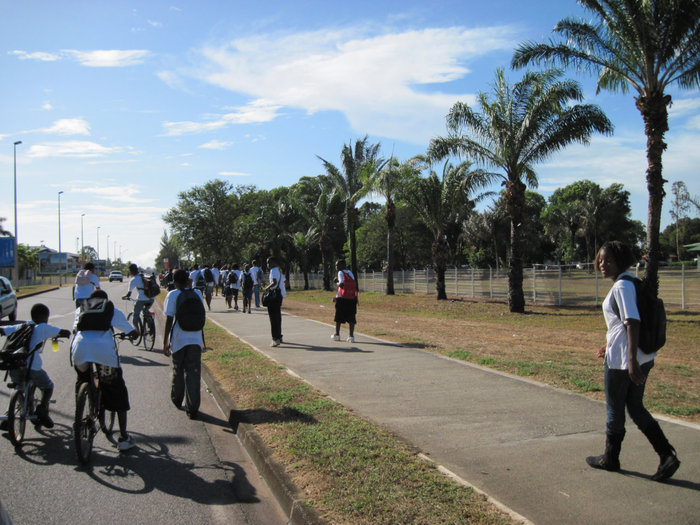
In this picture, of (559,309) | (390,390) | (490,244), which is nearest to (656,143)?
(559,309)

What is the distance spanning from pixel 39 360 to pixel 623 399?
213 inches

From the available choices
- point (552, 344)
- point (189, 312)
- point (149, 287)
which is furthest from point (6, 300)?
point (552, 344)

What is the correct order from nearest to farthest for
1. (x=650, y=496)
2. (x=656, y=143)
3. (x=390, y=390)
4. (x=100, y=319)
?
(x=650, y=496)
(x=100, y=319)
(x=390, y=390)
(x=656, y=143)

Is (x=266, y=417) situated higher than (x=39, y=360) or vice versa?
(x=39, y=360)

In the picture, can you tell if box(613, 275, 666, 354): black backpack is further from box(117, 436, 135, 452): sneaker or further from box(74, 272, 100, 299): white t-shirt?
box(74, 272, 100, 299): white t-shirt

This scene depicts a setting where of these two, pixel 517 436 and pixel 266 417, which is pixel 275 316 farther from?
pixel 517 436

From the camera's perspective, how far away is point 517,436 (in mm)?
5020

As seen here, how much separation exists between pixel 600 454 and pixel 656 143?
568 inches

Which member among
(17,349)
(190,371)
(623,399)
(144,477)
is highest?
(17,349)

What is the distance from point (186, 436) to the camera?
5.85 metres

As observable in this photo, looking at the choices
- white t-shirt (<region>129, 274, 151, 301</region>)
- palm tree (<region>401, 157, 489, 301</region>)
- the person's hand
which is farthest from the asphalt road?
palm tree (<region>401, 157, 489, 301</region>)

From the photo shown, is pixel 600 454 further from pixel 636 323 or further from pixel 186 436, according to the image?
pixel 186 436

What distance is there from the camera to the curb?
3.73 metres

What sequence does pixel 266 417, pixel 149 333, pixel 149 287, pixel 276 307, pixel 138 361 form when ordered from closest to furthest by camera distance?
pixel 266 417 → pixel 138 361 → pixel 276 307 → pixel 149 287 → pixel 149 333
